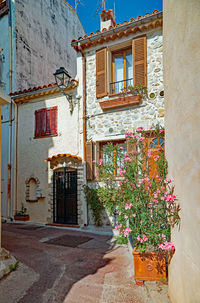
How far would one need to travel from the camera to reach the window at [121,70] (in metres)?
7.59

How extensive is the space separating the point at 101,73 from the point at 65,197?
4602mm

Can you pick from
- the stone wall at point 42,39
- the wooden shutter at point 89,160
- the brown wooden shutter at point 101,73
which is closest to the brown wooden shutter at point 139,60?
the brown wooden shutter at point 101,73

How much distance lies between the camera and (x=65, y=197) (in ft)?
27.2

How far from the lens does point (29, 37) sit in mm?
11117

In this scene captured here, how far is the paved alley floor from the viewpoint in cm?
330

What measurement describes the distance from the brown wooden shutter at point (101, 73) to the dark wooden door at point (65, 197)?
2.97 m

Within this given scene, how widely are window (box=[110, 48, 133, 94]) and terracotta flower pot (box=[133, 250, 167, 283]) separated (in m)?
5.40

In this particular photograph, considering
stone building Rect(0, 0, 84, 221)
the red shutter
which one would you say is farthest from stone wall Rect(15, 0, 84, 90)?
the red shutter

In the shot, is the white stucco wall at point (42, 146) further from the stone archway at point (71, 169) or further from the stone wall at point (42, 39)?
the stone wall at point (42, 39)

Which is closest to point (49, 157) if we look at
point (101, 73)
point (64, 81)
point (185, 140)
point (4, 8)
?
point (64, 81)

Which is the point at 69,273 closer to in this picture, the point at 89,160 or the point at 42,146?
the point at 89,160

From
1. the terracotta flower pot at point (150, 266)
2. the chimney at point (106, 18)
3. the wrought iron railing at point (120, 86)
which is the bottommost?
the terracotta flower pot at point (150, 266)

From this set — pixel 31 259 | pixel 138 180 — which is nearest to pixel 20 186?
pixel 31 259

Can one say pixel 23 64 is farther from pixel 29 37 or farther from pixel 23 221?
pixel 23 221
